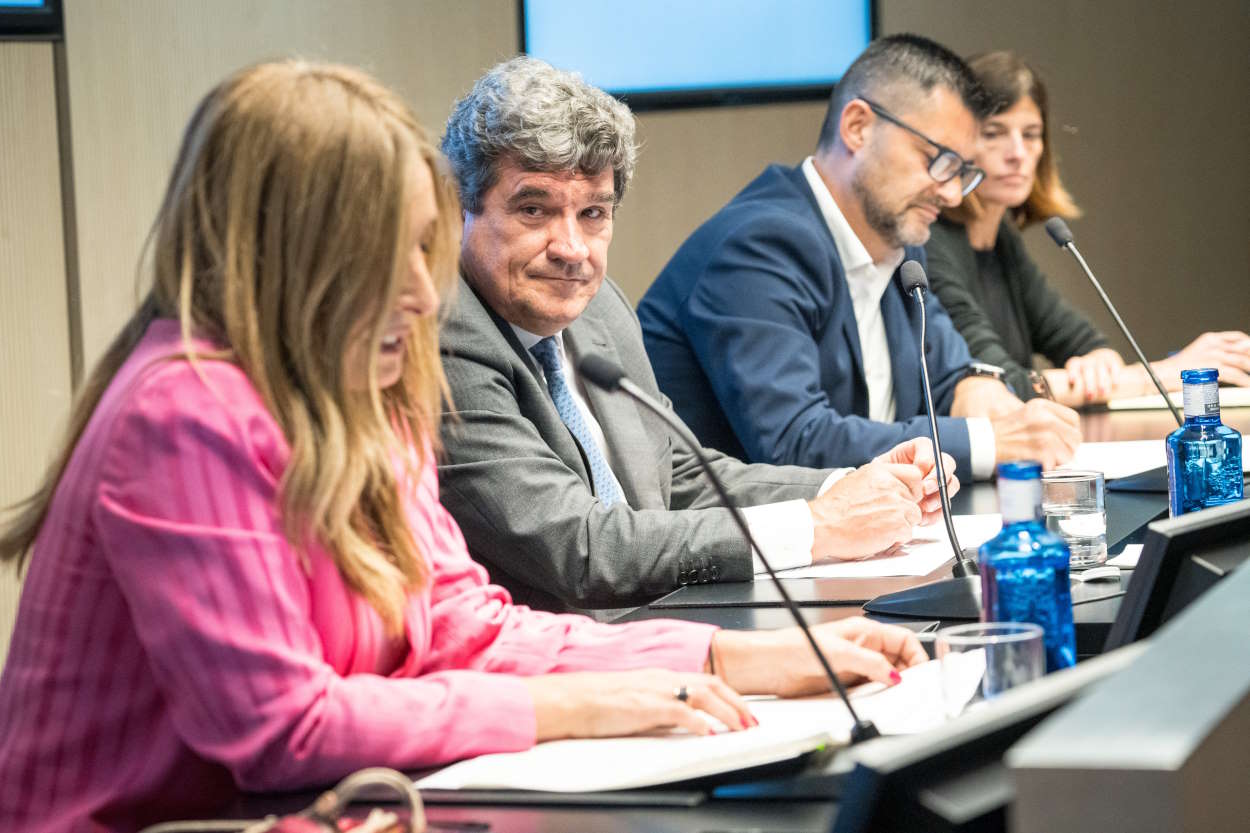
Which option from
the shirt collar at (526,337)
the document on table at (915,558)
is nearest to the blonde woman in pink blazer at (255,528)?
the document on table at (915,558)

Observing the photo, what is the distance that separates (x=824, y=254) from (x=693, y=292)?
0.27 m

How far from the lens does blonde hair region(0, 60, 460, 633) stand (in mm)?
1156

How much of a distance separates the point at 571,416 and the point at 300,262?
0.99m

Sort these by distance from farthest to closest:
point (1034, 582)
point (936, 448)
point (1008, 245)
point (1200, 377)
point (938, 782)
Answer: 1. point (1008, 245)
2. point (936, 448)
3. point (1200, 377)
4. point (1034, 582)
5. point (938, 782)

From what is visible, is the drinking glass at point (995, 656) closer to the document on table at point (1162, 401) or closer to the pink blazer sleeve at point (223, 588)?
the pink blazer sleeve at point (223, 588)

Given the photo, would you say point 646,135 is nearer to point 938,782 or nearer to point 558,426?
point 558,426

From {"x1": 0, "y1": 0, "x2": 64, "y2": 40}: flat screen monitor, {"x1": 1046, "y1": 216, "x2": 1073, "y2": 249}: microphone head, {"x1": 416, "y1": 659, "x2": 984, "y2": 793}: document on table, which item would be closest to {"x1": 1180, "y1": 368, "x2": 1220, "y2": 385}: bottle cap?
{"x1": 416, "y1": 659, "x2": 984, "y2": 793}: document on table

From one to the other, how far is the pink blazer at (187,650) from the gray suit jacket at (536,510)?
24.1 inches

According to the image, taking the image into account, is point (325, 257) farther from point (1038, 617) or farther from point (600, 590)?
point (600, 590)

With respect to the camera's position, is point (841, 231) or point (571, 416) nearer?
point (571, 416)

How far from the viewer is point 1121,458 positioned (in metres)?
2.68

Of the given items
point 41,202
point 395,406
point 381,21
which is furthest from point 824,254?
point 41,202

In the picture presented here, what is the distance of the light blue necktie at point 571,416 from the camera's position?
2111 millimetres

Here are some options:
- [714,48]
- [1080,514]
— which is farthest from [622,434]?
[714,48]
